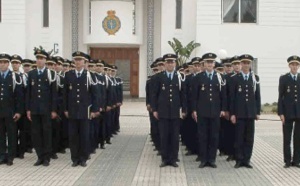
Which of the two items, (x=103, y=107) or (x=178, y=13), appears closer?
(x=103, y=107)

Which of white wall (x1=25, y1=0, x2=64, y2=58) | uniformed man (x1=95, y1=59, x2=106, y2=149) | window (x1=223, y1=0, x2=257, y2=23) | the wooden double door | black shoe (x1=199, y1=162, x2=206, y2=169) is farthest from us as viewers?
the wooden double door

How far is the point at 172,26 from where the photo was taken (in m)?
34.3

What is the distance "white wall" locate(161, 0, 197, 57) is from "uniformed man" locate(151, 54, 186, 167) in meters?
22.4

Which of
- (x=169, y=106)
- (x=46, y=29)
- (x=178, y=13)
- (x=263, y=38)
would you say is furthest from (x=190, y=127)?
(x=46, y=29)

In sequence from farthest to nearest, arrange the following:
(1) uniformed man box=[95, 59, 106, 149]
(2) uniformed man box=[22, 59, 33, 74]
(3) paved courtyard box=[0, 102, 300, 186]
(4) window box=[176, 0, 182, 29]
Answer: (4) window box=[176, 0, 182, 29]
(1) uniformed man box=[95, 59, 106, 149]
(2) uniformed man box=[22, 59, 33, 74]
(3) paved courtyard box=[0, 102, 300, 186]

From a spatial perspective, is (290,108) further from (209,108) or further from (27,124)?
(27,124)

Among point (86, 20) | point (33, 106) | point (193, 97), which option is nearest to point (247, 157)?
point (193, 97)

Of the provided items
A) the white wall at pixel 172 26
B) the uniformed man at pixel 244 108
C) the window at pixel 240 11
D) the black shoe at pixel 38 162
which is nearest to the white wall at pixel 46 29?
the white wall at pixel 172 26

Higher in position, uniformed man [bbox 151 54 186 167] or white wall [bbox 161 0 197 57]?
white wall [bbox 161 0 197 57]

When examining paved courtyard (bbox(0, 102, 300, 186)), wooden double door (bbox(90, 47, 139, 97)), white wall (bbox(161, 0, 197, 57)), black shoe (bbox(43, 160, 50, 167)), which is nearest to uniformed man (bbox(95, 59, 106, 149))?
paved courtyard (bbox(0, 102, 300, 186))

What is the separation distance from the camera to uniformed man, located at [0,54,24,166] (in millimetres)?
11703

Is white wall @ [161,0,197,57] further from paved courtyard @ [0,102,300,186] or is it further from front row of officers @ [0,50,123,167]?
front row of officers @ [0,50,123,167]

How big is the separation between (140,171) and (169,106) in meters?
1.47

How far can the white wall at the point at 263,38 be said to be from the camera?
1270 inches
